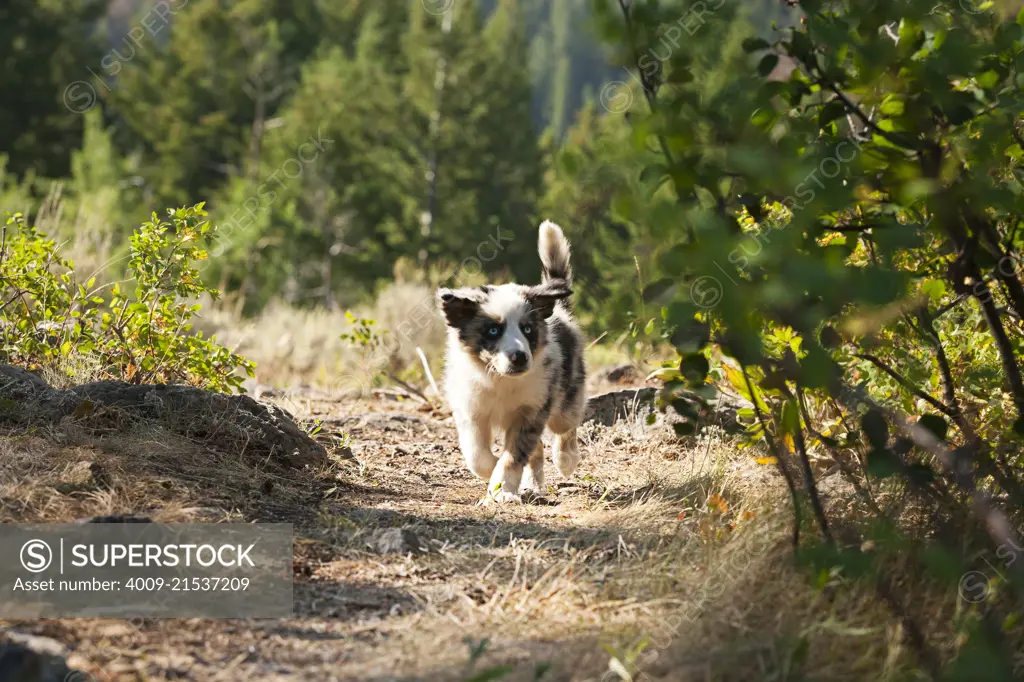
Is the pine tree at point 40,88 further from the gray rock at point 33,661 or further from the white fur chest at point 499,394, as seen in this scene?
the gray rock at point 33,661

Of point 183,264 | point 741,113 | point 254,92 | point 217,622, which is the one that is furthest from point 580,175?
point 254,92

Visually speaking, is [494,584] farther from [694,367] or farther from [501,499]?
[501,499]

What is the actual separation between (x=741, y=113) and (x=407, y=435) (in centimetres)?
405

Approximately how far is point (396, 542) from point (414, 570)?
19 cm

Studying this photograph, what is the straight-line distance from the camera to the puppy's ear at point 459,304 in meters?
5.12

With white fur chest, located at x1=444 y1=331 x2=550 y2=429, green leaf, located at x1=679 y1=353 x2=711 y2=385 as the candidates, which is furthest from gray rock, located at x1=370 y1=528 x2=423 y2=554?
white fur chest, located at x1=444 y1=331 x2=550 y2=429

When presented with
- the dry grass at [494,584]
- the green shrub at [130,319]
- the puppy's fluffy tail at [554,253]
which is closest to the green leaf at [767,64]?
the dry grass at [494,584]

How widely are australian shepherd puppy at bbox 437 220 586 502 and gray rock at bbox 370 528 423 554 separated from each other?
128 cm

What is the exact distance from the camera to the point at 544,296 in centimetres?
525

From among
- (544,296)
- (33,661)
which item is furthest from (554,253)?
(33,661)

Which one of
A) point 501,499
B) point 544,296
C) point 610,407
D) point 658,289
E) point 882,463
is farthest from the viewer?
point 610,407

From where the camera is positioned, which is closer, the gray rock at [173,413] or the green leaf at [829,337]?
the green leaf at [829,337]

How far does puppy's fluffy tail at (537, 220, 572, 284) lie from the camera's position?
19.1ft

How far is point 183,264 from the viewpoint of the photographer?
16.7 feet
